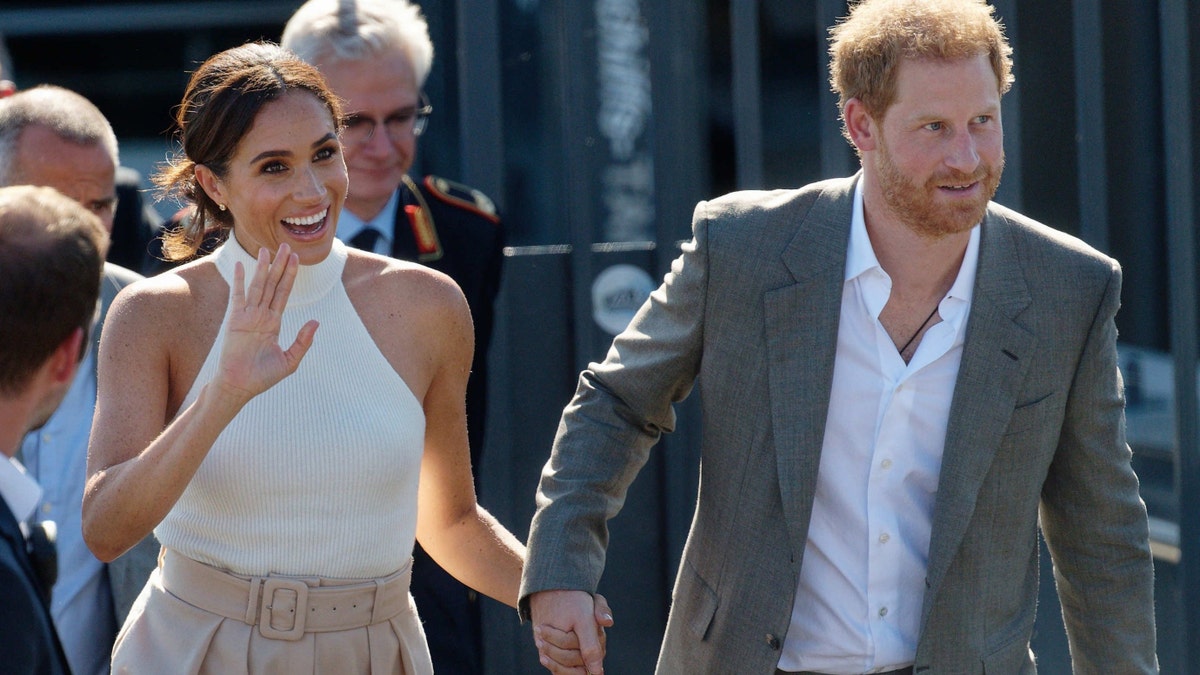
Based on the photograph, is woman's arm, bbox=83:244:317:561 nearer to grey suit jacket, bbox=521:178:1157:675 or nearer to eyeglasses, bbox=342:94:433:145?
grey suit jacket, bbox=521:178:1157:675

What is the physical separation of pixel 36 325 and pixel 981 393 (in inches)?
61.0

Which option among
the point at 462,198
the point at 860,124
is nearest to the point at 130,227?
A: the point at 462,198

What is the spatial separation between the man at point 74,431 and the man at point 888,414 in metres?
1.06

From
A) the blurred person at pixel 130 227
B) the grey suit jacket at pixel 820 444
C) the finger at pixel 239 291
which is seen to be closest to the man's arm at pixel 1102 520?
the grey suit jacket at pixel 820 444

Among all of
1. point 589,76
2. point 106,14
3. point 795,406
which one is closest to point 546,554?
point 795,406

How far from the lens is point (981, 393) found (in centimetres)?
270

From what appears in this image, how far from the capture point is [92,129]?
139 inches

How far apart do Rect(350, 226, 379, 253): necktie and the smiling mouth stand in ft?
3.19

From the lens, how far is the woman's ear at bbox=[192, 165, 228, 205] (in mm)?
2787

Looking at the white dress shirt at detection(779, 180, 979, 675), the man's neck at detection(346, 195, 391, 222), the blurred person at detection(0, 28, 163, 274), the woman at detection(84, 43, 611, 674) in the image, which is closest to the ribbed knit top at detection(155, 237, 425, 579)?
the woman at detection(84, 43, 611, 674)

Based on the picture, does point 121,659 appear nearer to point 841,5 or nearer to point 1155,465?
point 841,5

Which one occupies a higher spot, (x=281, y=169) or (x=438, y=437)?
(x=281, y=169)

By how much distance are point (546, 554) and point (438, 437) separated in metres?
0.33

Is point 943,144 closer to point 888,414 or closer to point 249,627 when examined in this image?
point 888,414
